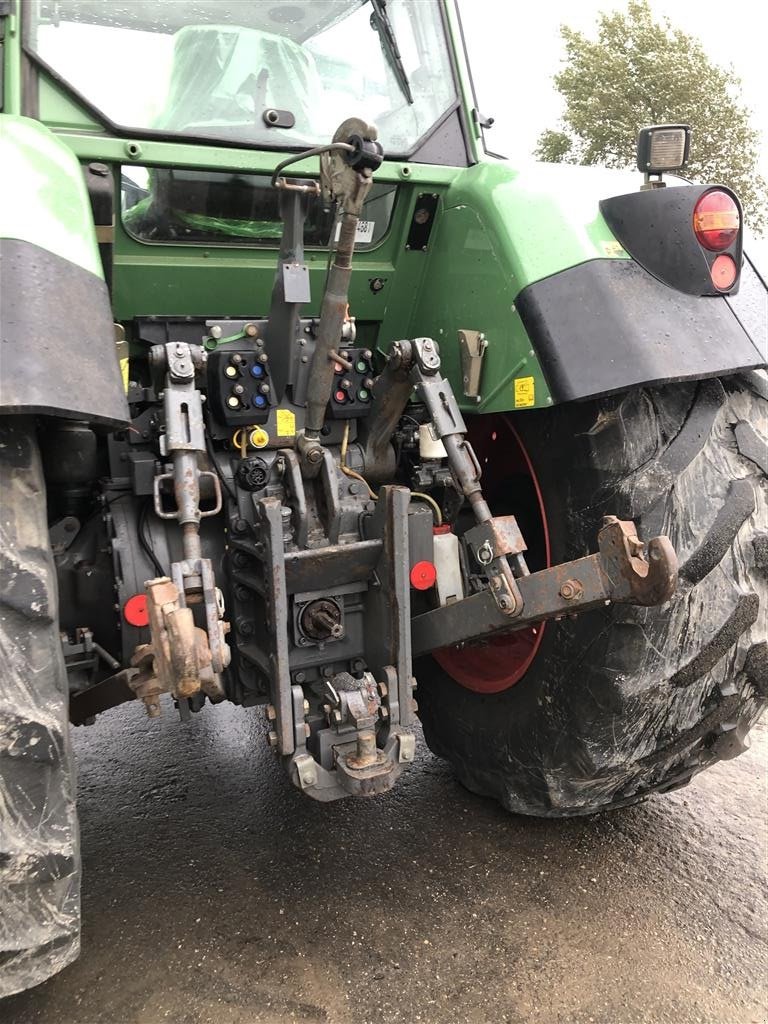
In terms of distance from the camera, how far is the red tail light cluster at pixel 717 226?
188 cm

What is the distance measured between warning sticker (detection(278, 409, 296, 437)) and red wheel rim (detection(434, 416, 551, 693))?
0.58 m

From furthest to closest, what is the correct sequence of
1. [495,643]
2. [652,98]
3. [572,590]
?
[652,98] → [495,643] → [572,590]

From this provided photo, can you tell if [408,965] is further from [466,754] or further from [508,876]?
[466,754]

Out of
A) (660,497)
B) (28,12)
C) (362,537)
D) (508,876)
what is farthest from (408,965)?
(28,12)

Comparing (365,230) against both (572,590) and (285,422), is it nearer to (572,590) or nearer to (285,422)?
(285,422)

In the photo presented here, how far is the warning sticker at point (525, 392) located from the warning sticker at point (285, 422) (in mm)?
589

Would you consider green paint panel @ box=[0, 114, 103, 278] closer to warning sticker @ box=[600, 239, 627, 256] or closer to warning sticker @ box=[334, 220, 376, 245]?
warning sticker @ box=[334, 220, 376, 245]

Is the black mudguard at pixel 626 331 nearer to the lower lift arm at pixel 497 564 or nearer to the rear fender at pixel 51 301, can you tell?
the lower lift arm at pixel 497 564

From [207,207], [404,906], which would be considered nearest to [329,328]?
[207,207]

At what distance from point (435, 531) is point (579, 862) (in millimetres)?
1100

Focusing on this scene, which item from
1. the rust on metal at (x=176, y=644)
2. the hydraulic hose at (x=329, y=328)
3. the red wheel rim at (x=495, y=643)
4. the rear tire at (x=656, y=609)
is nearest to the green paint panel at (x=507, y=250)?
the rear tire at (x=656, y=609)

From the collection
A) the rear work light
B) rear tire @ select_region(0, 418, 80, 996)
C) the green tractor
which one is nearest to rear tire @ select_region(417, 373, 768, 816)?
the green tractor

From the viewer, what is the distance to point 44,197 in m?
1.62

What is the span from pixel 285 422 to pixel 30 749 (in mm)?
1034
